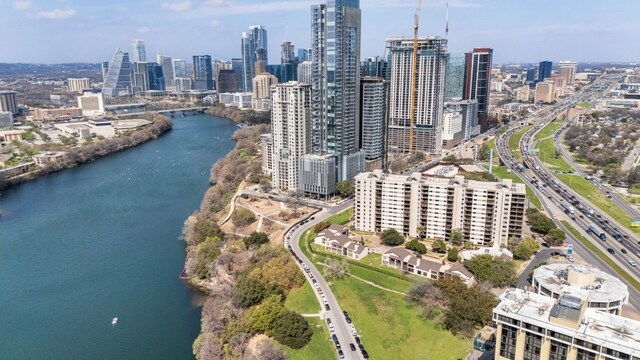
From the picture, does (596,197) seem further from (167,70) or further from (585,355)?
(167,70)

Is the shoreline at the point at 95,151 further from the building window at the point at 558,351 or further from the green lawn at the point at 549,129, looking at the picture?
the green lawn at the point at 549,129

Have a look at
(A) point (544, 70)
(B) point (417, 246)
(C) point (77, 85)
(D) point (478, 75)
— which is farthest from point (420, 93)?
(C) point (77, 85)

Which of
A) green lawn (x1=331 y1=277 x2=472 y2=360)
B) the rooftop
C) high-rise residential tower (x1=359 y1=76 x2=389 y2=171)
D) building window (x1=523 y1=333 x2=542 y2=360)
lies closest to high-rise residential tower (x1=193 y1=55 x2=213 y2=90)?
high-rise residential tower (x1=359 y1=76 x2=389 y2=171)

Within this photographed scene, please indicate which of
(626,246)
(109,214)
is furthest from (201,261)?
(626,246)

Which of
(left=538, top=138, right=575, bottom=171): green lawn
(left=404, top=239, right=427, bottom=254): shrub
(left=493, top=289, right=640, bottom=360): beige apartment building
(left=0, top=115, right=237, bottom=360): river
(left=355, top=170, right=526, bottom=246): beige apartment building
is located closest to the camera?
(left=493, top=289, right=640, bottom=360): beige apartment building

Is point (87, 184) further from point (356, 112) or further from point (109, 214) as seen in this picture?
point (356, 112)

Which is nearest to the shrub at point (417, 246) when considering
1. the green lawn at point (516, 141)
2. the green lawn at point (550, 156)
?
the green lawn at point (550, 156)

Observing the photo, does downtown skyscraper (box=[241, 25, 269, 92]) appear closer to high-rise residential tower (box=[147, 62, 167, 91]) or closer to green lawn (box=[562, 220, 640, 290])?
high-rise residential tower (box=[147, 62, 167, 91])
